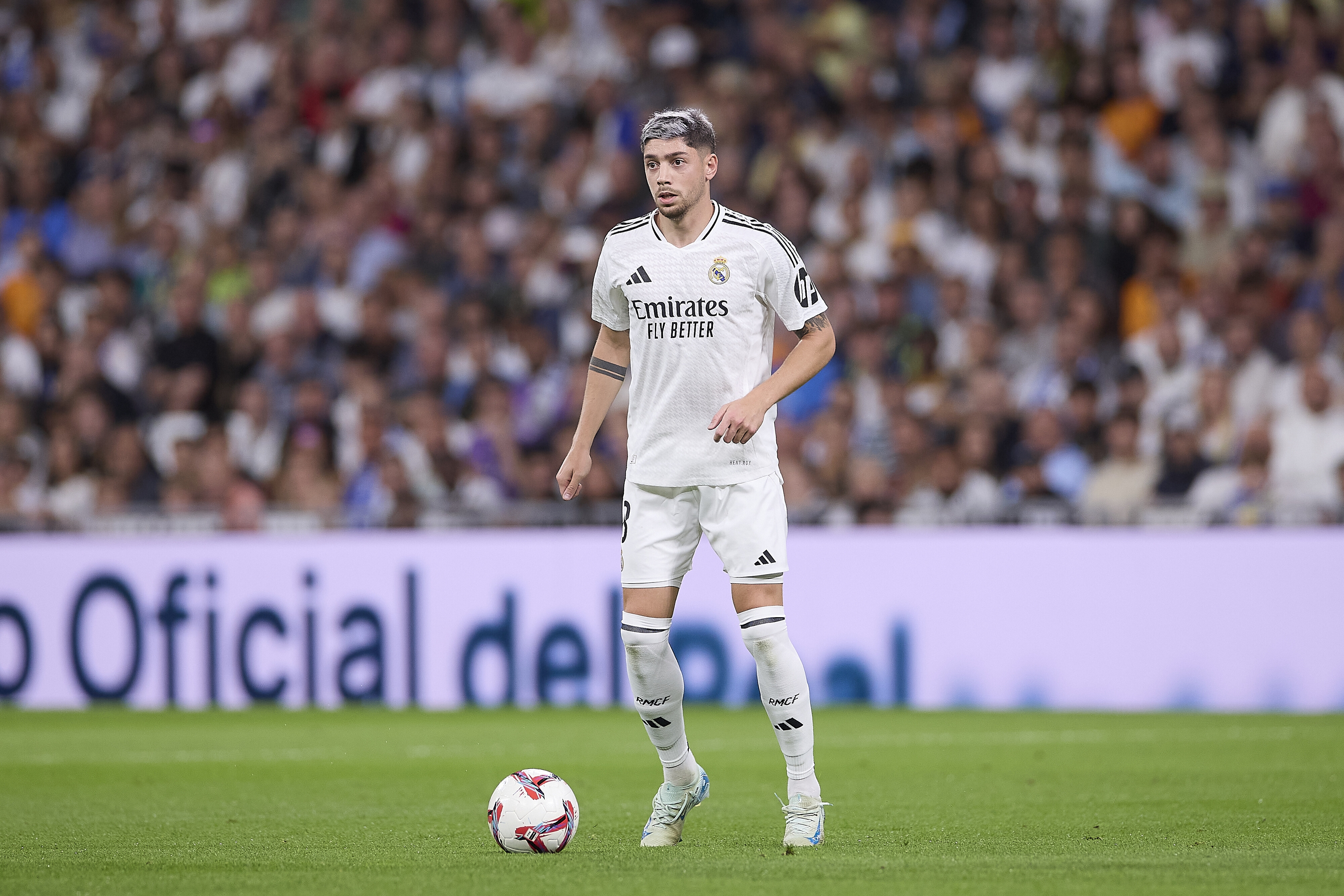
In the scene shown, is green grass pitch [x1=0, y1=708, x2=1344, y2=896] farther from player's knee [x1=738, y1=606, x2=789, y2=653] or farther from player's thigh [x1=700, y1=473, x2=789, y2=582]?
player's thigh [x1=700, y1=473, x2=789, y2=582]

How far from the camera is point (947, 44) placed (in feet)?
53.8

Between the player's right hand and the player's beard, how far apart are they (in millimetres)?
859

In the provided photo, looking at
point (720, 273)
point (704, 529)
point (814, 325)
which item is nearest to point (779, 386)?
point (814, 325)

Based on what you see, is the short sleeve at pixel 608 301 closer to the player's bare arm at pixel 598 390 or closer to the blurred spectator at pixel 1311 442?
the player's bare arm at pixel 598 390

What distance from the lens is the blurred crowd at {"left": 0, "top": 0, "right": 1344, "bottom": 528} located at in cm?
1315

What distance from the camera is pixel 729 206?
15.6 m

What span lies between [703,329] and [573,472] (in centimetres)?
67

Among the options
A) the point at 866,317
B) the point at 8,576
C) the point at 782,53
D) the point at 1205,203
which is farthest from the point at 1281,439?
the point at 8,576

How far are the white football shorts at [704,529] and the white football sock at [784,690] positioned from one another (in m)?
0.16

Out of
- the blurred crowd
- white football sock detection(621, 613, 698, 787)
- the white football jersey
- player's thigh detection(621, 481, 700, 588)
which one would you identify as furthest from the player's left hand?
the blurred crowd

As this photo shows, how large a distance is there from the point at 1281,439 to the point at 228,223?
32.0ft

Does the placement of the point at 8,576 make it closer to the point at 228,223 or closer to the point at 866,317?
the point at 228,223

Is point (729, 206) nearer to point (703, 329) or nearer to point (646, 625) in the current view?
point (703, 329)

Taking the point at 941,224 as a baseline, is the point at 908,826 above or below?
below
